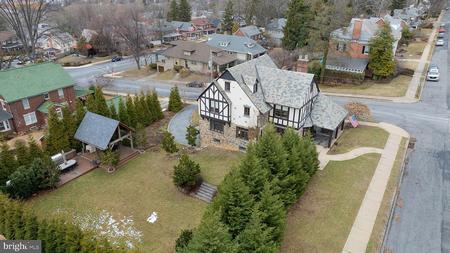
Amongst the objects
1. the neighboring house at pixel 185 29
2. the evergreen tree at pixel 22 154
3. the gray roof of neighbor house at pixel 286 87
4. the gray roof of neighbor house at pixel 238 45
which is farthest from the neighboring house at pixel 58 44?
the gray roof of neighbor house at pixel 286 87

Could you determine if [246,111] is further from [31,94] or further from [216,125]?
[31,94]

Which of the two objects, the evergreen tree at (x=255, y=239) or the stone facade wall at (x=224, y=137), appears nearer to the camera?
the evergreen tree at (x=255, y=239)

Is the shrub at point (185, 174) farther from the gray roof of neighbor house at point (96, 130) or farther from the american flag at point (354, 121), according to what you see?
the american flag at point (354, 121)

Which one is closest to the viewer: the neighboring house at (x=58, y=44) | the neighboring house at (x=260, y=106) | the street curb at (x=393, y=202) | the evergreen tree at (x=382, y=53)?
the street curb at (x=393, y=202)

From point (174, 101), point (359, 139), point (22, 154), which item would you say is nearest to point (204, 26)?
point (174, 101)

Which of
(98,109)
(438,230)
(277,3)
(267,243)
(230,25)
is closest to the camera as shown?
(267,243)

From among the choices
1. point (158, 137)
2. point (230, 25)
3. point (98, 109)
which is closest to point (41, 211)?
point (98, 109)

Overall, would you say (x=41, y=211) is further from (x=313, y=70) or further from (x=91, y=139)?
(x=313, y=70)

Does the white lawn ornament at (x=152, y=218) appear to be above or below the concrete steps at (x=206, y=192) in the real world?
below

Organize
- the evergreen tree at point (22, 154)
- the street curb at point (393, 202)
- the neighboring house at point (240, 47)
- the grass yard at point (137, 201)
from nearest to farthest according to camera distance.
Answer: the street curb at point (393, 202) → the grass yard at point (137, 201) → the evergreen tree at point (22, 154) → the neighboring house at point (240, 47)
